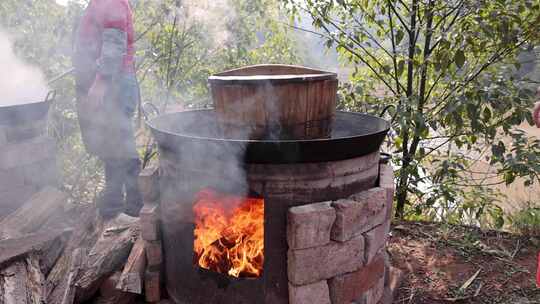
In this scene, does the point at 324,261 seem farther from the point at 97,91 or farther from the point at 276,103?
the point at 97,91

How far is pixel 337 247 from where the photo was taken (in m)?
2.45

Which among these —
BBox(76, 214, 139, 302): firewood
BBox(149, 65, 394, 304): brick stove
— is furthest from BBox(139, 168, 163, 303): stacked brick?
BBox(76, 214, 139, 302): firewood

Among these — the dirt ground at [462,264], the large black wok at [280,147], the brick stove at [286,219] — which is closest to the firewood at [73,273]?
the brick stove at [286,219]

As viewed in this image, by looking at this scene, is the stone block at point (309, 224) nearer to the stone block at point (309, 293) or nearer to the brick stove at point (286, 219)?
the brick stove at point (286, 219)

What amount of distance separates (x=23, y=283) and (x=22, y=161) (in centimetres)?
190

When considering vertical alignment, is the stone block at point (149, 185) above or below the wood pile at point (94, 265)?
above

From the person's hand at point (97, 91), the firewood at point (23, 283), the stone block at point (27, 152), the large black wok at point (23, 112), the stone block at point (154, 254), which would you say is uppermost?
the person's hand at point (97, 91)

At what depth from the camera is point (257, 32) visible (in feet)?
19.1

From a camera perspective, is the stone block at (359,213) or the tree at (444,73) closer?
the stone block at (359,213)

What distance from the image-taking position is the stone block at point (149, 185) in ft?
9.37

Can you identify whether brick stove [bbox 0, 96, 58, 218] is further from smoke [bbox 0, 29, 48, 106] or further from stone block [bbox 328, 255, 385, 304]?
stone block [bbox 328, 255, 385, 304]

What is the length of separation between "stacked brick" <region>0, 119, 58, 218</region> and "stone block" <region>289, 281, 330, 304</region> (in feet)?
10.6

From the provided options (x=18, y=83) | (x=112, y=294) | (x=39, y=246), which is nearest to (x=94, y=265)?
(x=112, y=294)

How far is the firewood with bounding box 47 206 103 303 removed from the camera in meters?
2.76
